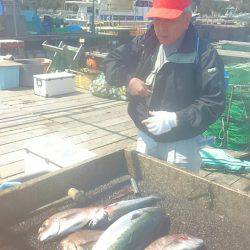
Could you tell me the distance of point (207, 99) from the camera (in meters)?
2.83

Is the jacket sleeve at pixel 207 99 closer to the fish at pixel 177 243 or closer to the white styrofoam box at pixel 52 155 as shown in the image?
the fish at pixel 177 243

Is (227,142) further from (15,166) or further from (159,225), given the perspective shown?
(159,225)

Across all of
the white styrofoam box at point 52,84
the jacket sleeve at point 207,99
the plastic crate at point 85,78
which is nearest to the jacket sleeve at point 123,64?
the jacket sleeve at point 207,99

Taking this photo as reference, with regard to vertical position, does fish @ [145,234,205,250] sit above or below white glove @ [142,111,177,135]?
below

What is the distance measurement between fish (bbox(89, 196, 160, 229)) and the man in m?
0.53

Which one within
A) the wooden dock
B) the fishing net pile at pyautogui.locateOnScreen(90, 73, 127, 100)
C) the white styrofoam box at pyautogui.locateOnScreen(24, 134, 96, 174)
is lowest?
the wooden dock

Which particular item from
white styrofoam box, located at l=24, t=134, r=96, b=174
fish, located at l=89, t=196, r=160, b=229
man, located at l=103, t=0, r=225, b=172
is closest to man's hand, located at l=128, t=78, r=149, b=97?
man, located at l=103, t=0, r=225, b=172

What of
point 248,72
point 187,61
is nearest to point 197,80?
point 187,61

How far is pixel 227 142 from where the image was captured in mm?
7090

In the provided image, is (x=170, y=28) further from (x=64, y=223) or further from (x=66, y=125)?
(x=66, y=125)

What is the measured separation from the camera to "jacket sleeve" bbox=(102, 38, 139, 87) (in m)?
3.29

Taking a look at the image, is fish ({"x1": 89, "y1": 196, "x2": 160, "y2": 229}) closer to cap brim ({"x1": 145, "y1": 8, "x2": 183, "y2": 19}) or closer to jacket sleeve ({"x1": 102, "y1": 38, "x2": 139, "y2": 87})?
jacket sleeve ({"x1": 102, "y1": 38, "x2": 139, "y2": 87})

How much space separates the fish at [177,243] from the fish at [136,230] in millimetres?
96

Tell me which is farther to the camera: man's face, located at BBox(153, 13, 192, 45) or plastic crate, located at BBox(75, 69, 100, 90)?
plastic crate, located at BBox(75, 69, 100, 90)
